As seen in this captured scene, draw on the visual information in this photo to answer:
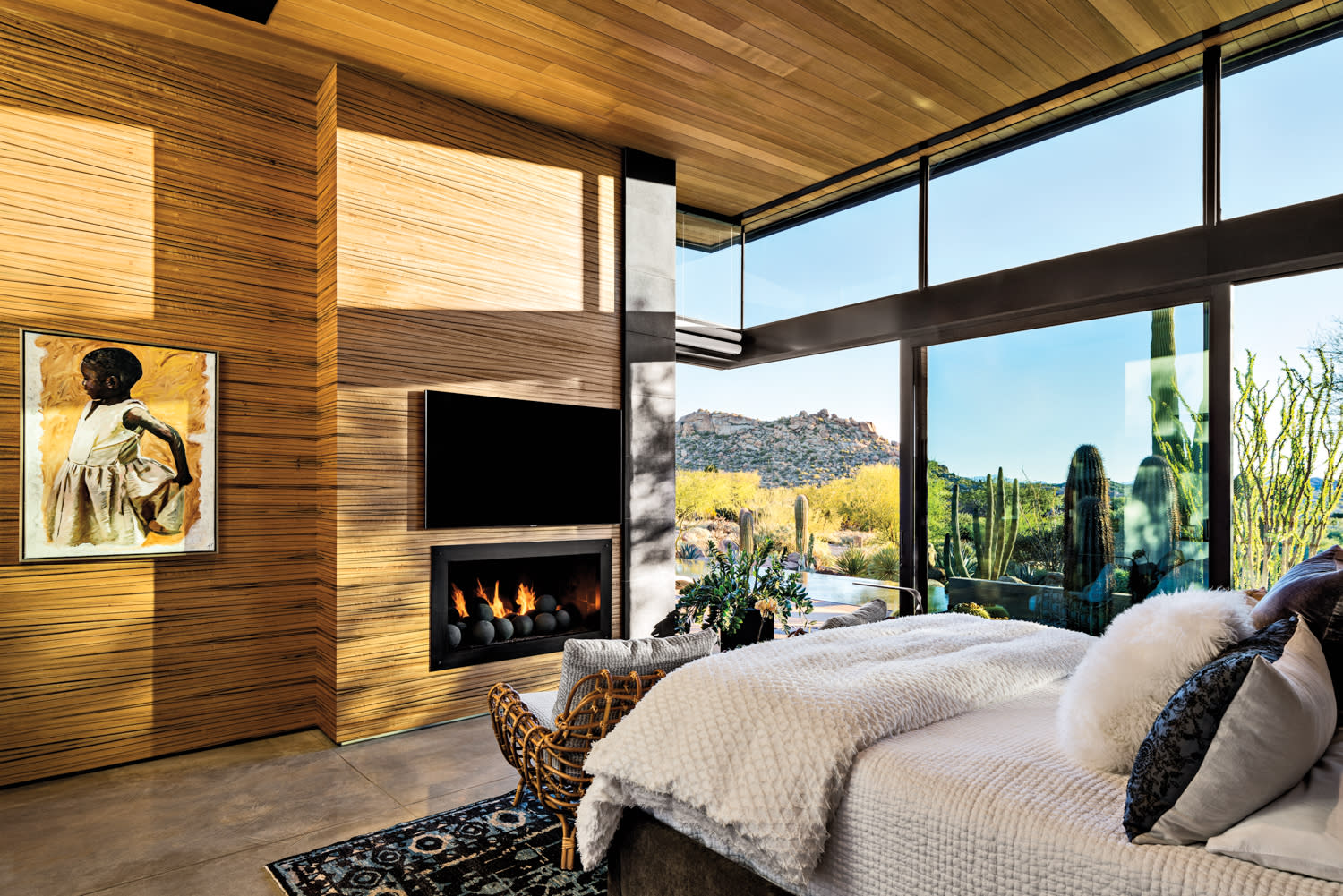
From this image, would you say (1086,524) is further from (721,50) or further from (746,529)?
(746,529)

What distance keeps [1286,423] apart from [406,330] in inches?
160

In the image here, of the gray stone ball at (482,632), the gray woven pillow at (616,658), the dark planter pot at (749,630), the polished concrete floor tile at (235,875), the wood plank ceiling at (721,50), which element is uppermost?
the wood plank ceiling at (721,50)

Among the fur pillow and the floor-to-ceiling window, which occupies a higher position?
the floor-to-ceiling window

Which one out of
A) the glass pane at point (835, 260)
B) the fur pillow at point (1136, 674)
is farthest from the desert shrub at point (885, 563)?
the fur pillow at point (1136, 674)

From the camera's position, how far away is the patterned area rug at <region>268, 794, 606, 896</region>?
7.80 ft

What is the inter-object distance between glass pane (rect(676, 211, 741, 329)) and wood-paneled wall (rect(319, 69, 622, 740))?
136 centimetres

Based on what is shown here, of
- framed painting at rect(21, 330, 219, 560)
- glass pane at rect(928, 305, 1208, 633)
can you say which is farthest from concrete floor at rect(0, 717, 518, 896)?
glass pane at rect(928, 305, 1208, 633)

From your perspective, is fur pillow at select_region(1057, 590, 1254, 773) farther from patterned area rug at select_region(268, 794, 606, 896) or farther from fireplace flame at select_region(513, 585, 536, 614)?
fireplace flame at select_region(513, 585, 536, 614)

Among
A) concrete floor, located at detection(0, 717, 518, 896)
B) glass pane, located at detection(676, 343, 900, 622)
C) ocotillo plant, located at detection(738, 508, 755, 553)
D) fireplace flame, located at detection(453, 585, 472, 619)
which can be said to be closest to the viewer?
concrete floor, located at detection(0, 717, 518, 896)

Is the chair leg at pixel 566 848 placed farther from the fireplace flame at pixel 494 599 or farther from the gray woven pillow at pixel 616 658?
the fireplace flame at pixel 494 599

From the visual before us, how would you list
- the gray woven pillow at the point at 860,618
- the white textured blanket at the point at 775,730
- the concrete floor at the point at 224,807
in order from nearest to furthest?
1. the white textured blanket at the point at 775,730
2. the concrete floor at the point at 224,807
3. the gray woven pillow at the point at 860,618

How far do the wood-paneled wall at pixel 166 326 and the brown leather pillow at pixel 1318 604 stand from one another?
3.85 m

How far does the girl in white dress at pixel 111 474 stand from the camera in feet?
10.9

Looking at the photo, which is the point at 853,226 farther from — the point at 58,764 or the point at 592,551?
the point at 58,764
